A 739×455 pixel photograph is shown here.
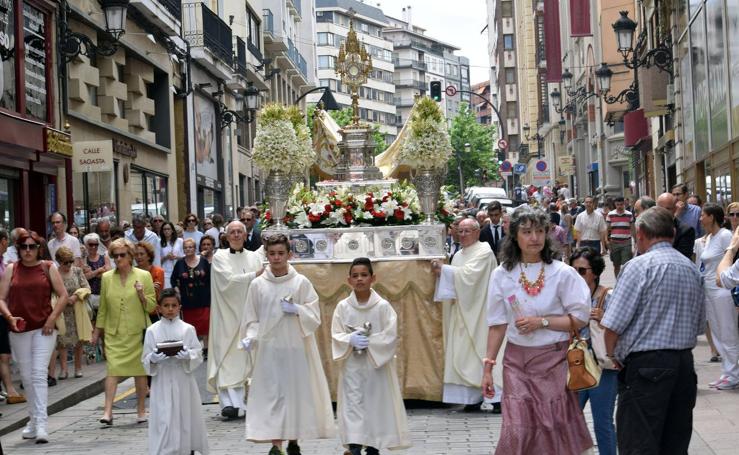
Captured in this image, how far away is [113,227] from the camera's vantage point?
19.2 meters

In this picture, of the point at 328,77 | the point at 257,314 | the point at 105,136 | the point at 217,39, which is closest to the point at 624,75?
the point at 217,39

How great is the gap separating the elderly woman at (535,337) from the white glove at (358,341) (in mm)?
2120

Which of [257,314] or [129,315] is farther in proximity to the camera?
[129,315]

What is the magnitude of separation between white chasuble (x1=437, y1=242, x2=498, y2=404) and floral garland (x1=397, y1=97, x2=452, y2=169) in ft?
3.73

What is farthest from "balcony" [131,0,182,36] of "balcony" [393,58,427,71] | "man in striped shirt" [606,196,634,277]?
"balcony" [393,58,427,71]

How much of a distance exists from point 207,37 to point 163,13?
7.41 metres

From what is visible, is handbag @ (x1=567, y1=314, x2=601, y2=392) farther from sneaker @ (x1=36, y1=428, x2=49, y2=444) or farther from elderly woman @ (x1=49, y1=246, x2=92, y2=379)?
elderly woman @ (x1=49, y1=246, x2=92, y2=379)

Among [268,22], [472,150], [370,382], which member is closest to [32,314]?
[370,382]

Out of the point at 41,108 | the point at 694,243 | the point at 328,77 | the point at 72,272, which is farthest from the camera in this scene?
the point at 328,77

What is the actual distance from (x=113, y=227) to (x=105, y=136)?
894cm

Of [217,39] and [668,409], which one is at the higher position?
[217,39]

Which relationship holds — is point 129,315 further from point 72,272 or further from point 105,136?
point 105,136

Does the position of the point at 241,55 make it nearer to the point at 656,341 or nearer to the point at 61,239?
the point at 61,239

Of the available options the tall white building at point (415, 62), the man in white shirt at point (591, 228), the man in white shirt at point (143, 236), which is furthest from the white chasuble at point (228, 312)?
the tall white building at point (415, 62)
